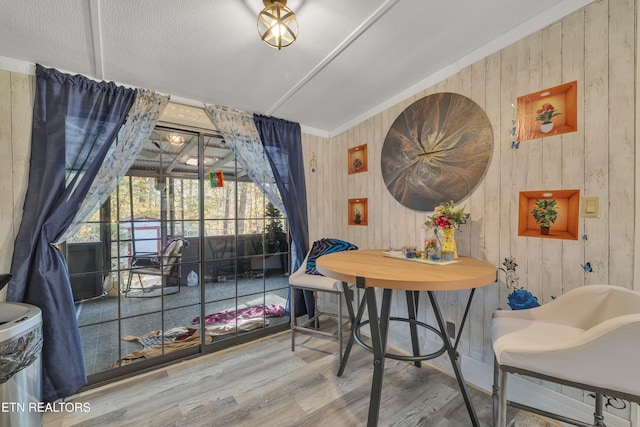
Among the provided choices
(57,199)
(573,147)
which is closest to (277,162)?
(57,199)

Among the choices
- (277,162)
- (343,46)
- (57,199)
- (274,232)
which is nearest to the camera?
(343,46)

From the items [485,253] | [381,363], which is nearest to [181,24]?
[381,363]

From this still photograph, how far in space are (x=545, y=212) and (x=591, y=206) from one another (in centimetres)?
20

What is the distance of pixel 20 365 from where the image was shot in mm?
1346

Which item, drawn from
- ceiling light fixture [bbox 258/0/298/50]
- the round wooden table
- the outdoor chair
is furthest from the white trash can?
ceiling light fixture [bbox 258/0/298/50]

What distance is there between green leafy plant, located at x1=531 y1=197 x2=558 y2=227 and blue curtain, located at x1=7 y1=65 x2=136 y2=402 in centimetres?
315

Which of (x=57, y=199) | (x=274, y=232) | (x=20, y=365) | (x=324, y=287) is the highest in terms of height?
(x=57, y=199)

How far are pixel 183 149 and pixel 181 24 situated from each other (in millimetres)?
1251

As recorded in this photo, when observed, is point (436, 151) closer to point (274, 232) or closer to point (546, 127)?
point (546, 127)

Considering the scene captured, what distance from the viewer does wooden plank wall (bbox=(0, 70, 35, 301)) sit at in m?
1.67

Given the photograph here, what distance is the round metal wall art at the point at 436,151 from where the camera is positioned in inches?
72.3

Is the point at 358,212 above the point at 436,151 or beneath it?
beneath

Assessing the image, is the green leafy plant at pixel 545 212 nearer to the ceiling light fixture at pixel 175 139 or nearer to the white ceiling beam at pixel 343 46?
the white ceiling beam at pixel 343 46

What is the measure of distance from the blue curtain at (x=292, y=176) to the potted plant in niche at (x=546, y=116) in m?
2.12
